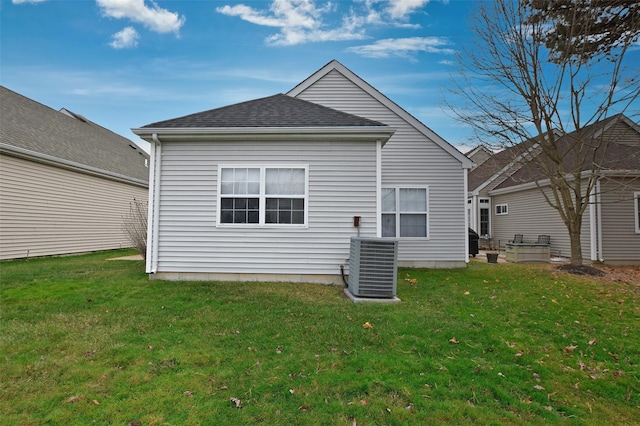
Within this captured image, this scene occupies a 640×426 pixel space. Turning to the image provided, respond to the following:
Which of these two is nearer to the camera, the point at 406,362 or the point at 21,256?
the point at 406,362

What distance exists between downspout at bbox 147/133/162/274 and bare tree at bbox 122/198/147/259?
2937 millimetres

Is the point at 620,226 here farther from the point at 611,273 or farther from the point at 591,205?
the point at 611,273

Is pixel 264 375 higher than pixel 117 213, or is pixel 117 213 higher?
pixel 117 213

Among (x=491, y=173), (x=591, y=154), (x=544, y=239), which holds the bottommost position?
(x=544, y=239)

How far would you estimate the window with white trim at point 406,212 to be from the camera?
10.4m

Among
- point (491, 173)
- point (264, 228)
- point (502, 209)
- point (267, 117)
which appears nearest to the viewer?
point (264, 228)

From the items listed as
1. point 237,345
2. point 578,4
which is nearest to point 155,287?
point 237,345

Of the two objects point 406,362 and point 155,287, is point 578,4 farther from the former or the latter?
point 155,287

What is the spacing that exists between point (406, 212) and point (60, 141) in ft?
43.1

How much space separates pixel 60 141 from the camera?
501 inches

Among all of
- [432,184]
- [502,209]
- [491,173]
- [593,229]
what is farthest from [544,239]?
[432,184]

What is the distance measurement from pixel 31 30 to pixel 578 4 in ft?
57.8

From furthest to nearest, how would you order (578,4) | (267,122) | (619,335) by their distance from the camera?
(578,4) < (267,122) < (619,335)

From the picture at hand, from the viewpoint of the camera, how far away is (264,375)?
126 inches
